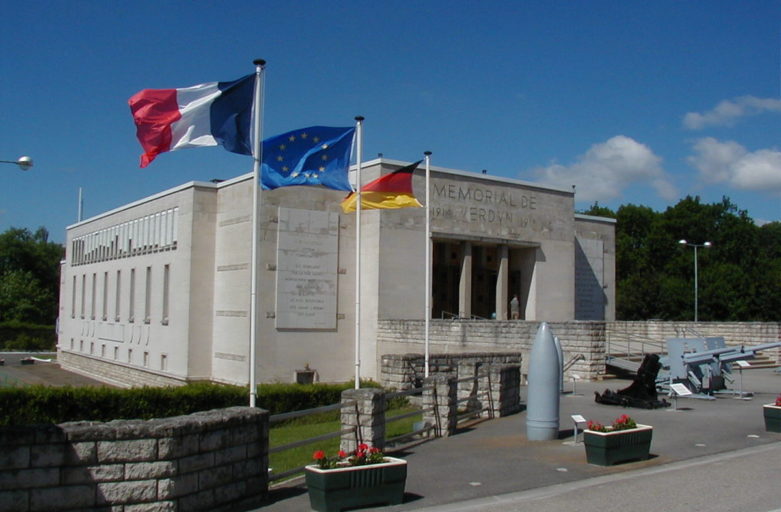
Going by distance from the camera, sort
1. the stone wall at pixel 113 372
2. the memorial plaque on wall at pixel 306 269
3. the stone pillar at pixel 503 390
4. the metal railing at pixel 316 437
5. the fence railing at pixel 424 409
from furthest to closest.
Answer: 1. the stone wall at pixel 113 372
2. the memorial plaque on wall at pixel 306 269
3. the stone pillar at pixel 503 390
4. the fence railing at pixel 424 409
5. the metal railing at pixel 316 437

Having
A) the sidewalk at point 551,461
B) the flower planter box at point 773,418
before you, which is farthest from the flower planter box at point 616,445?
the flower planter box at point 773,418

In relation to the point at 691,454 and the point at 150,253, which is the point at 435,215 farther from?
the point at 691,454

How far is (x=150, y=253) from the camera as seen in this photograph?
132ft

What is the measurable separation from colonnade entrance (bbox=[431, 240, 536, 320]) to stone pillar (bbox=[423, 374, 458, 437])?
2202cm

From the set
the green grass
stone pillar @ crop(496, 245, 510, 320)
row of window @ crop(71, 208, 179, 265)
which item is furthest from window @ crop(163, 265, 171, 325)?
the green grass

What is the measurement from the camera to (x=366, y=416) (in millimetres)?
12750

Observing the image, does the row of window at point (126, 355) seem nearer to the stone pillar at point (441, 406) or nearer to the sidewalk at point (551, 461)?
the sidewalk at point (551, 461)

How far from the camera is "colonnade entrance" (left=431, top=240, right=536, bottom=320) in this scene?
38938 millimetres

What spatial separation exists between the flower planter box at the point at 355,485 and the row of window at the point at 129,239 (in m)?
29.1

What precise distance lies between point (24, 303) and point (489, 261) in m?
58.3

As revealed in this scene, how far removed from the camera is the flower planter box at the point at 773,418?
51.1ft

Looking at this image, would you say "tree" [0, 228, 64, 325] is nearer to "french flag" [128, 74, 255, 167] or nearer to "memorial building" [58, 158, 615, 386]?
"memorial building" [58, 158, 615, 386]

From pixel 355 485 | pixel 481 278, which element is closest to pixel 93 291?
pixel 481 278

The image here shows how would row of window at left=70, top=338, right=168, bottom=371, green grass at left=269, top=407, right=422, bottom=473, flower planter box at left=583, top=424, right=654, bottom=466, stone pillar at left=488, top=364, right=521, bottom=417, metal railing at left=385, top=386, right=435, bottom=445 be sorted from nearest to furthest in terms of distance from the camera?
flower planter box at left=583, top=424, right=654, bottom=466 → metal railing at left=385, top=386, right=435, bottom=445 → green grass at left=269, top=407, right=422, bottom=473 → stone pillar at left=488, top=364, right=521, bottom=417 → row of window at left=70, top=338, right=168, bottom=371
